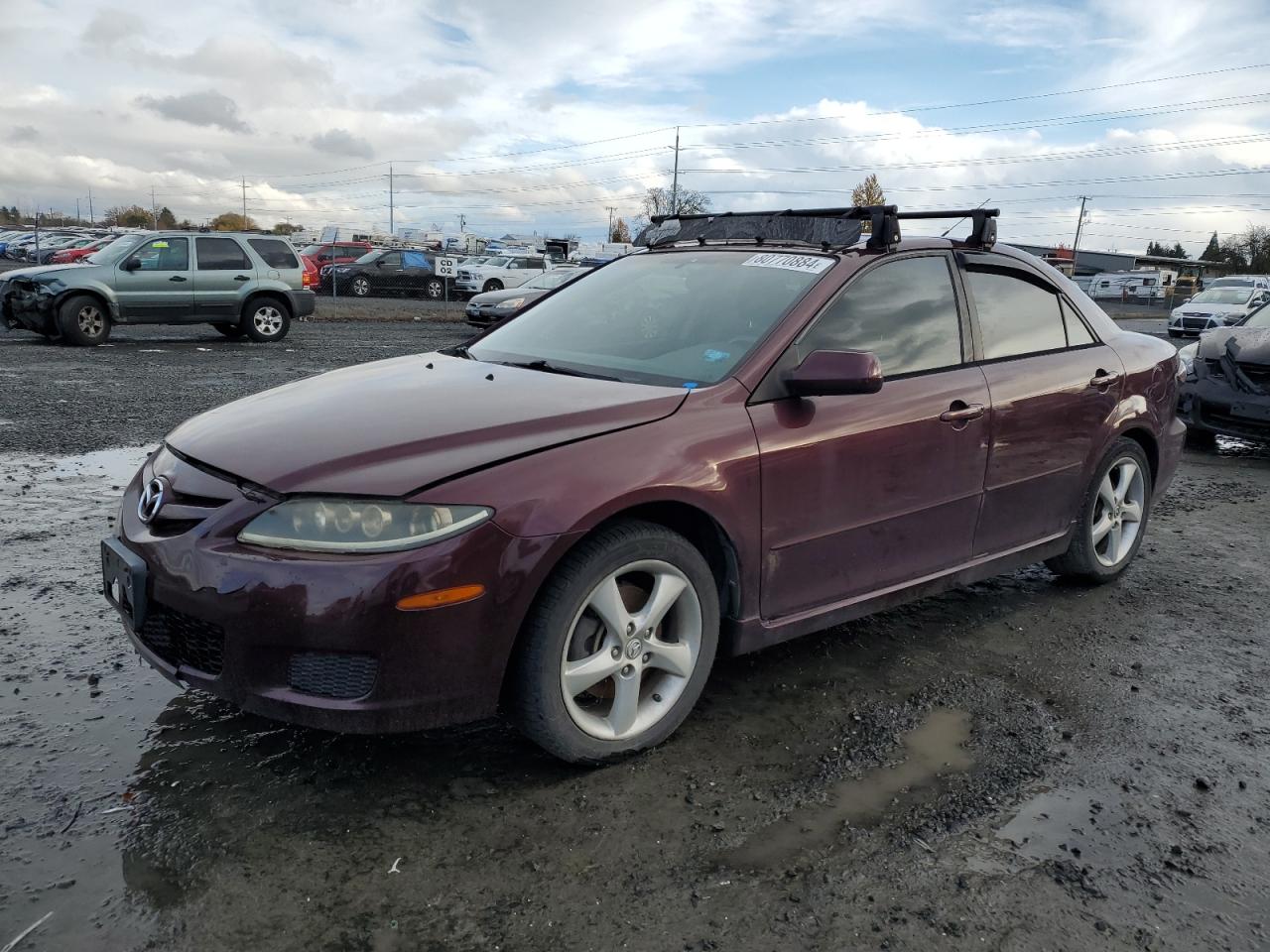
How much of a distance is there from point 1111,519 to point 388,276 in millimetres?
29046

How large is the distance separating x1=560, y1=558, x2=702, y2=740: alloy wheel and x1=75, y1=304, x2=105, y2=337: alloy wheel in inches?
557

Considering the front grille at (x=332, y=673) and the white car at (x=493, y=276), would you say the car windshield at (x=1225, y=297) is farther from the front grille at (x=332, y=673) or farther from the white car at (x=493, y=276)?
the front grille at (x=332, y=673)

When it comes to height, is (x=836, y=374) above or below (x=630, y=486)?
above

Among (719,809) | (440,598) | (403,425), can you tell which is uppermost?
(403,425)

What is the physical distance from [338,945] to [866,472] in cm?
218

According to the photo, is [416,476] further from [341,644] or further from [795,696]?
[795,696]

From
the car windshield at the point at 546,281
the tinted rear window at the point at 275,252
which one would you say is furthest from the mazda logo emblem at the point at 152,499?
the car windshield at the point at 546,281

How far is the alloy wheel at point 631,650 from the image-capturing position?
2812mm

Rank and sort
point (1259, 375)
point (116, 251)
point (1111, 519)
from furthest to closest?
point (116, 251) < point (1259, 375) < point (1111, 519)

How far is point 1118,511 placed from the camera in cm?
483

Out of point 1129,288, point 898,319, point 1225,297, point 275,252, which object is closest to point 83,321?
point 275,252

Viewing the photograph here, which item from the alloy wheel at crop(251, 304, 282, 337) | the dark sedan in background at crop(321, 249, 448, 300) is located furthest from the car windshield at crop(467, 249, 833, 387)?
the dark sedan in background at crop(321, 249, 448, 300)

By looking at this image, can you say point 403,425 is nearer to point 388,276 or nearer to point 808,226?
point 808,226

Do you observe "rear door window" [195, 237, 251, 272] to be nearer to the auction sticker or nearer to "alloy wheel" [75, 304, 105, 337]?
"alloy wheel" [75, 304, 105, 337]
